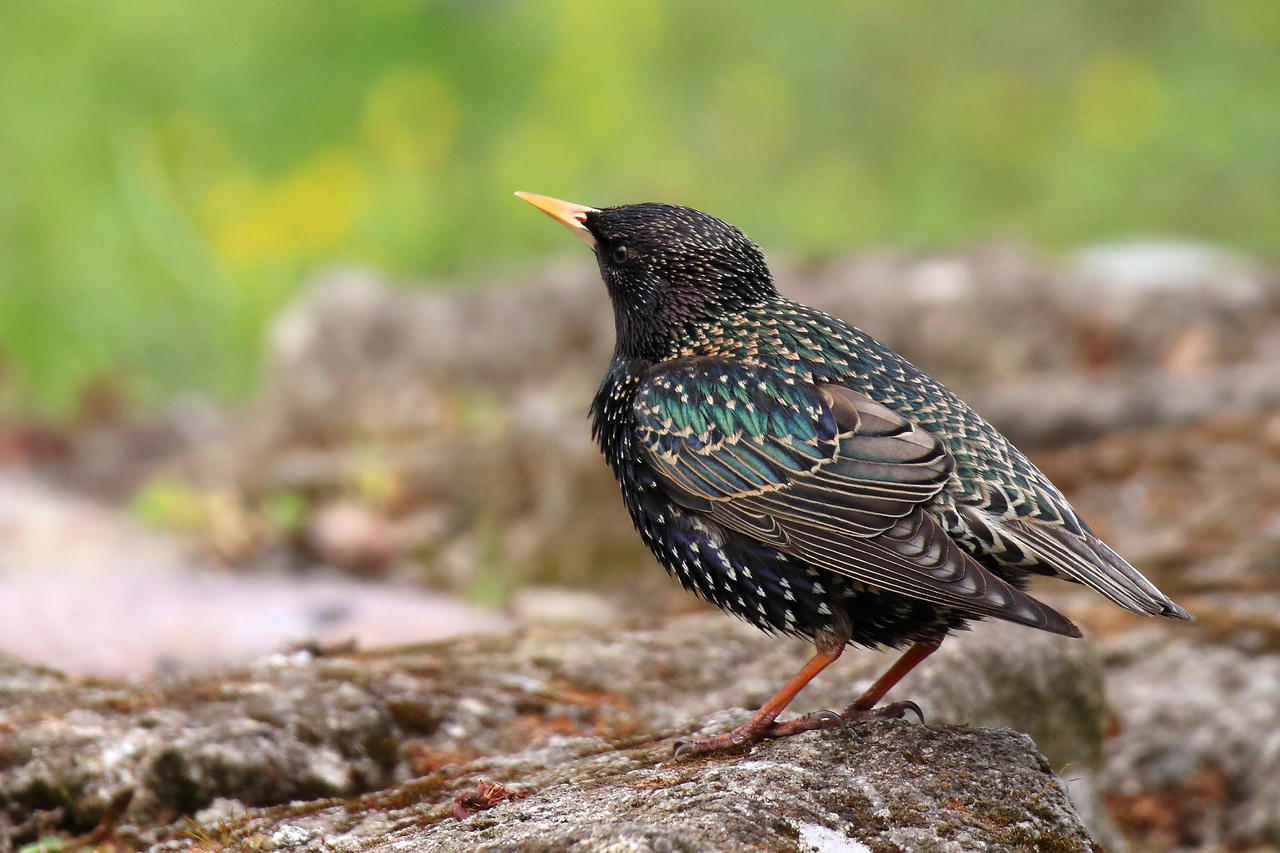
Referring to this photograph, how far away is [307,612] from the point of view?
6.90 m

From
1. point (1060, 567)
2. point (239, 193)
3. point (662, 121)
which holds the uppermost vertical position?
point (662, 121)

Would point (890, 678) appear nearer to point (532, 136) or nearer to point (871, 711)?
point (871, 711)

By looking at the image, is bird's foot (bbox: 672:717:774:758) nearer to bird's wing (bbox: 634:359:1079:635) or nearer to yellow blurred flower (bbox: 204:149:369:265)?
bird's wing (bbox: 634:359:1079:635)

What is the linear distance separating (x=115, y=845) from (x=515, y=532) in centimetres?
476

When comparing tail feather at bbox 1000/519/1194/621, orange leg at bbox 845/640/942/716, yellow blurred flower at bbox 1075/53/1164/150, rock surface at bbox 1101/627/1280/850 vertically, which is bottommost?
rock surface at bbox 1101/627/1280/850

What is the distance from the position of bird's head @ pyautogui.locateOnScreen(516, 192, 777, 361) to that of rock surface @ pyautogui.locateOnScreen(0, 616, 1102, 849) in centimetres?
121

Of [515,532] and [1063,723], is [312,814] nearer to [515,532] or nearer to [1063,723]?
[1063,723]

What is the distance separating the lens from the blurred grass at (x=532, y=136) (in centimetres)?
1207

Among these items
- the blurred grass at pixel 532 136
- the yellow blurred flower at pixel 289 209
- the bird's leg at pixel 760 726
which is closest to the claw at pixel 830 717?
the bird's leg at pixel 760 726

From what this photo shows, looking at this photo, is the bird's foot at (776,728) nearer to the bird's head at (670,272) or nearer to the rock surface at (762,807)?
the rock surface at (762,807)

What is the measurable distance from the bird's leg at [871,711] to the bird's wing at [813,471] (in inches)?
15.9

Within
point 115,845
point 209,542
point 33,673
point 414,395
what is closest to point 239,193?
point 414,395

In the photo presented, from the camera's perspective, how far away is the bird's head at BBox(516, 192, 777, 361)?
4676mm

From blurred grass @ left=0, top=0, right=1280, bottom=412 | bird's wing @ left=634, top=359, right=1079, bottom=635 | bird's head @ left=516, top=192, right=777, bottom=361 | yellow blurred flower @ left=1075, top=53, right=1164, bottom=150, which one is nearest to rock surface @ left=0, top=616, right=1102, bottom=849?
bird's wing @ left=634, top=359, right=1079, bottom=635
